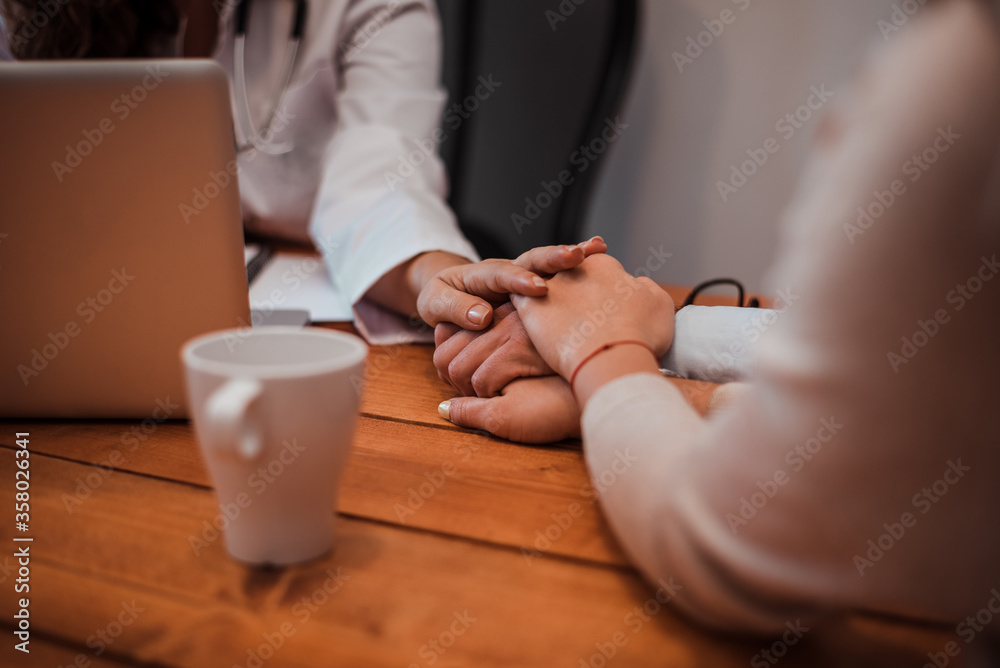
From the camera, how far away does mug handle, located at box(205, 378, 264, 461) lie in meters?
0.27

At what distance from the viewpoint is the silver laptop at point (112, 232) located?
43cm

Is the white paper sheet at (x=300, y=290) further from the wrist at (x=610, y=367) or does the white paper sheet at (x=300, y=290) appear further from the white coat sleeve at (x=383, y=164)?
the wrist at (x=610, y=367)

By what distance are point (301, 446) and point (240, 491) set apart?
38mm

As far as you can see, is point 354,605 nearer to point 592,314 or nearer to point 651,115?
point 592,314

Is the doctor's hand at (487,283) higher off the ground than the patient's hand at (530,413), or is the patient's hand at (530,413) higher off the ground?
the doctor's hand at (487,283)

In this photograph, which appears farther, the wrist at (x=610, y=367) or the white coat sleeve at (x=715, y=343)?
Result: the white coat sleeve at (x=715, y=343)

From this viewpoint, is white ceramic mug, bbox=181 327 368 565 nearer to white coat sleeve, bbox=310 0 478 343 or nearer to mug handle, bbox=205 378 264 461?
mug handle, bbox=205 378 264 461

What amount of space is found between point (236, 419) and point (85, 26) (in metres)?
0.92

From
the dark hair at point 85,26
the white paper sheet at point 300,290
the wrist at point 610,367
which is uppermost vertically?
the dark hair at point 85,26

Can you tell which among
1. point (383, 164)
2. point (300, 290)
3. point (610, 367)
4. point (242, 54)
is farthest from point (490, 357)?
point (242, 54)

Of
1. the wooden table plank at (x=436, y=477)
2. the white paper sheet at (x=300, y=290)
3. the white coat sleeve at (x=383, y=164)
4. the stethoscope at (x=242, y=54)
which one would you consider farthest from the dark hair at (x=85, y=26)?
the wooden table plank at (x=436, y=477)

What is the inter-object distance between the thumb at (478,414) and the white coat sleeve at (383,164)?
22 centimetres

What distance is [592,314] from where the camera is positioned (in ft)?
1.54

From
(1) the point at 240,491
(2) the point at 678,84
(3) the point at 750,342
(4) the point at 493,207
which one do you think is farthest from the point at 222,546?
(2) the point at 678,84
